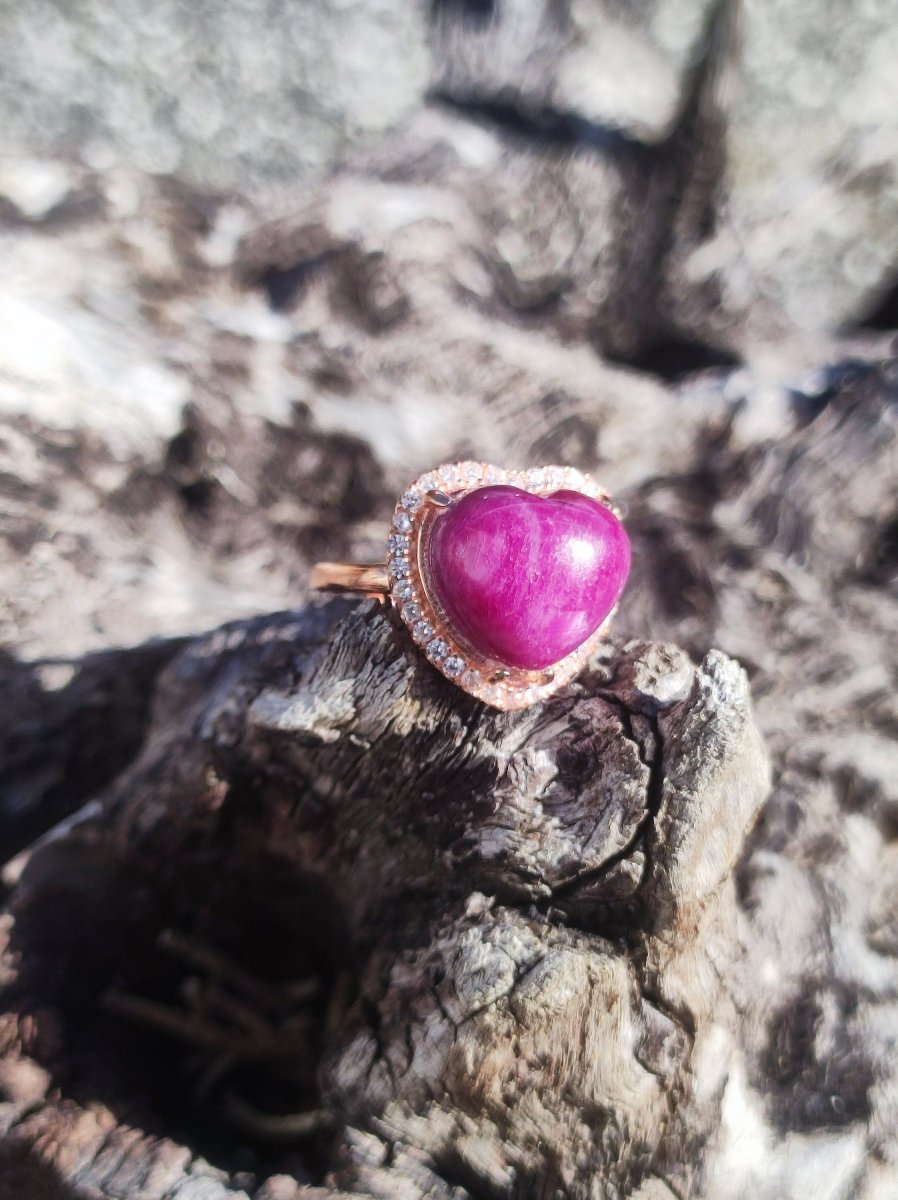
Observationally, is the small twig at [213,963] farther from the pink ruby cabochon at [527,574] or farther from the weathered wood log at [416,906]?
the pink ruby cabochon at [527,574]

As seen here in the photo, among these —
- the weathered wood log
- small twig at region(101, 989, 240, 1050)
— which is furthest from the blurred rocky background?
small twig at region(101, 989, 240, 1050)

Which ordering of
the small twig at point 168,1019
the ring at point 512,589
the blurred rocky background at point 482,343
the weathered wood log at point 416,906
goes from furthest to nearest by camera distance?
the blurred rocky background at point 482,343
the small twig at point 168,1019
the ring at point 512,589
the weathered wood log at point 416,906

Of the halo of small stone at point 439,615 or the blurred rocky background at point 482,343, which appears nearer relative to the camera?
the halo of small stone at point 439,615

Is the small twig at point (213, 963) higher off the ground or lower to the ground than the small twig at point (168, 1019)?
higher

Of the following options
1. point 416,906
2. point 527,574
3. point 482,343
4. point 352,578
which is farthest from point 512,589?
point 482,343

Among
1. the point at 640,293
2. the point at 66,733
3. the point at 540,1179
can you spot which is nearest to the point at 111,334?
the point at 66,733

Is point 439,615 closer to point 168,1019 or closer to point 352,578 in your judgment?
point 352,578

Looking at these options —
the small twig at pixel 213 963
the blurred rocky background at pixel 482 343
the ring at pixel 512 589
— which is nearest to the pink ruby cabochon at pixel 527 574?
the ring at pixel 512 589

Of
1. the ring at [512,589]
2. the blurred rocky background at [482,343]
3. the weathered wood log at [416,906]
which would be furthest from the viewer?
the blurred rocky background at [482,343]

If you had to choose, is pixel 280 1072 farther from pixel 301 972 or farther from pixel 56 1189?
pixel 56 1189
